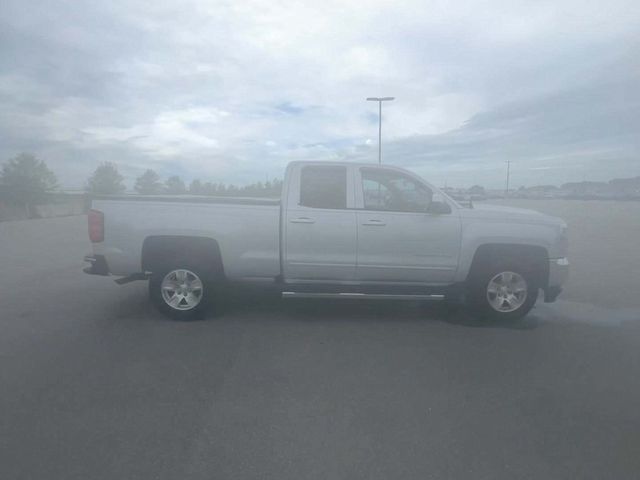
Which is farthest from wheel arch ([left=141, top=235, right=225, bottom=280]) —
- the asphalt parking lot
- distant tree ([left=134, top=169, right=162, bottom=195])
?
distant tree ([left=134, top=169, right=162, bottom=195])

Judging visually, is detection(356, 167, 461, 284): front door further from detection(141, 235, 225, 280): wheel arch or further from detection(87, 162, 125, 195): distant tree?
detection(87, 162, 125, 195): distant tree

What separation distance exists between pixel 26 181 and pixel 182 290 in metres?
30.8

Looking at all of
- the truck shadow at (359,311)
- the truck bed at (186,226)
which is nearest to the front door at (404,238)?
the truck shadow at (359,311)

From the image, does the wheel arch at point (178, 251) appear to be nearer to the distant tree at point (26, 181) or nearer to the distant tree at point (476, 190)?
the distant tree at point (476, 190)

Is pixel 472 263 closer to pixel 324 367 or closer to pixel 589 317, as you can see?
pixel 589 317

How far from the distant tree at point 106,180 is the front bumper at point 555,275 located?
31.4 meters

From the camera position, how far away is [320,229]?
Result: 259 inches

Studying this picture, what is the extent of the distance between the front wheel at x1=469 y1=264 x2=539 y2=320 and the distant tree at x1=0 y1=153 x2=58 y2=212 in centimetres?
3022

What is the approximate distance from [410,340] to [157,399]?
2994 mm

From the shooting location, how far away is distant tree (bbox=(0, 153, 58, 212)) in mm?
31188

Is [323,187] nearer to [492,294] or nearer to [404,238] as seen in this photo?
[404,238]

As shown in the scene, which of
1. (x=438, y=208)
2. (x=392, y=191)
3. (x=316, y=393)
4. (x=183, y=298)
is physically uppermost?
(x=392, y=191)

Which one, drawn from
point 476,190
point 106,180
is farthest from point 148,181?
point 476,190

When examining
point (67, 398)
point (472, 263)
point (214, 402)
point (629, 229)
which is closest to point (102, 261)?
point (67, 398)
